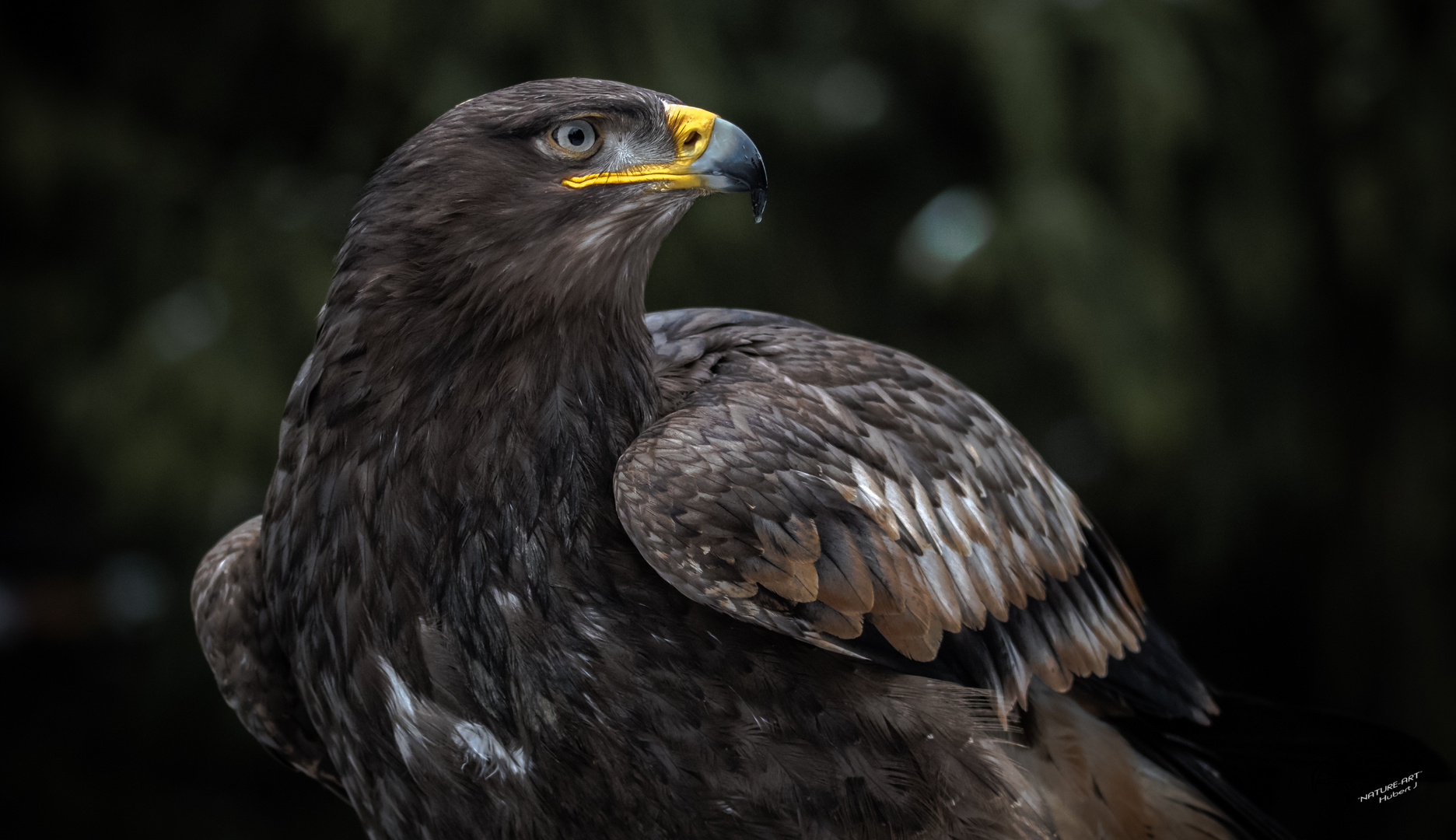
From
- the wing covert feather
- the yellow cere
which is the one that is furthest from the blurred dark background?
the yellow cere

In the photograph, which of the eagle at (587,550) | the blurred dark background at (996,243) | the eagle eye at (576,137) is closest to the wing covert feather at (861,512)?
the eagle at (587,550)

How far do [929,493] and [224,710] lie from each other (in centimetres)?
426

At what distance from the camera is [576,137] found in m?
2.13

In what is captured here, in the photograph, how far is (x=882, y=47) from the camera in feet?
16.4

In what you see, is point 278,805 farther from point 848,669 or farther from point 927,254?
point 848,669

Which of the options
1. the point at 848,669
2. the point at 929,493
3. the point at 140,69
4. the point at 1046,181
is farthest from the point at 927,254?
the point at 140,69

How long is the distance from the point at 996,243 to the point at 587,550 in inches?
119

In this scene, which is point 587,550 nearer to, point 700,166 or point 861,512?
point 861,512

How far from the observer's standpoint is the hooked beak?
2125 millimetres

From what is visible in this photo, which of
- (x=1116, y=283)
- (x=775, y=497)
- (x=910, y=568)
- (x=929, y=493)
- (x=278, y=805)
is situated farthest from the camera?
(x=278, y=805)

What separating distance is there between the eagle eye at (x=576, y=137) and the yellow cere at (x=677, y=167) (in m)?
0.05
